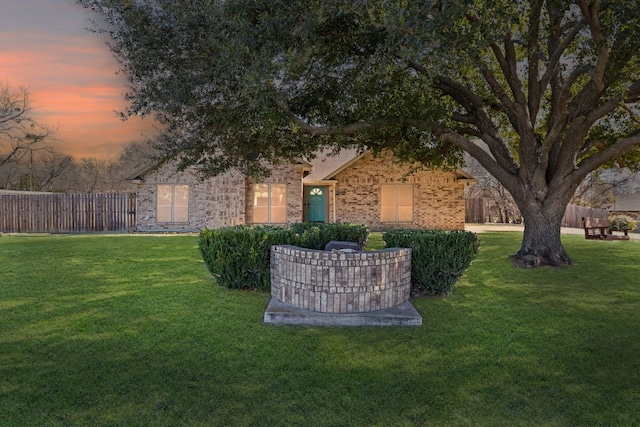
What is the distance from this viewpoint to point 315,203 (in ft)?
86.5

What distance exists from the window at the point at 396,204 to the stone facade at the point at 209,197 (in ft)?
15.9

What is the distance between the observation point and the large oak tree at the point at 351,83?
9641 mm

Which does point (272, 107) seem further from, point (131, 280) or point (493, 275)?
point (493, 275)

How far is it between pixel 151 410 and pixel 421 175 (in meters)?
22.4

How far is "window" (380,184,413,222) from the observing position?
81.8ft

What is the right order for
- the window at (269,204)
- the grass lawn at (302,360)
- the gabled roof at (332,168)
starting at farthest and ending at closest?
the gabled roof at (332,168)
the window at (269,204)
the grass lawn at (302,360)

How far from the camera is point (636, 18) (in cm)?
959

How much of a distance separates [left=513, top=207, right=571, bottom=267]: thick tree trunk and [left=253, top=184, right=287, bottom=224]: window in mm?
13206

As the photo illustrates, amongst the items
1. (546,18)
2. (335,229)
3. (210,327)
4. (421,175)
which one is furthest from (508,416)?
(421,175)

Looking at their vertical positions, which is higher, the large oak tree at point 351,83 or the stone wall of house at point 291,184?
the large oak tree at point 351,83

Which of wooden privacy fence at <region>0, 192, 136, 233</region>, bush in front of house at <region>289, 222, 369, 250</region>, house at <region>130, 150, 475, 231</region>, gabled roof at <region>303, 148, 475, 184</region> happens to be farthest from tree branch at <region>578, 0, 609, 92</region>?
wooden privacy fence at <region>0, 192, 136, 233</region>

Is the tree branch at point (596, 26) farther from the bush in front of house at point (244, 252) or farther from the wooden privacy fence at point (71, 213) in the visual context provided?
the wooden privacy fence at point (71, 213)

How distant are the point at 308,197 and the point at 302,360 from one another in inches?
840

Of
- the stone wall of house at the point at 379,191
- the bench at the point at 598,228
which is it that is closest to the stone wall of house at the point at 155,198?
the stone wall of house at the point at 379,191
